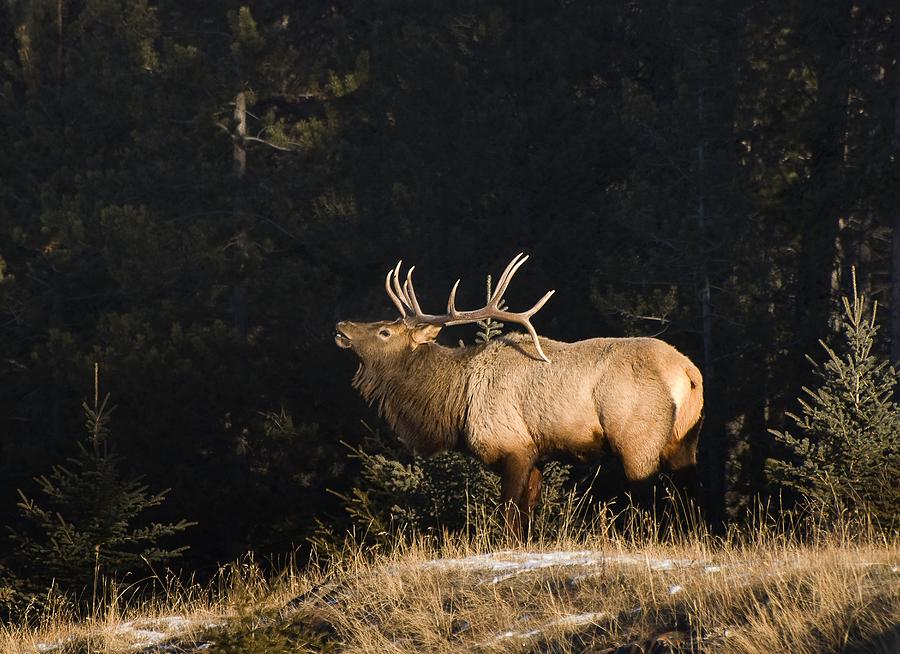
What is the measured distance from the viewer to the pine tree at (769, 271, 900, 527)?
30.9 feet

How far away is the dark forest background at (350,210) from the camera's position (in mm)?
20500

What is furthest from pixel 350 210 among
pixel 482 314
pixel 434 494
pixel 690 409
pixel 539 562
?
pixel 539 562

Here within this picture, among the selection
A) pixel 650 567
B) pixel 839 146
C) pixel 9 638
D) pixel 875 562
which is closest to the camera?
pixel 875 562

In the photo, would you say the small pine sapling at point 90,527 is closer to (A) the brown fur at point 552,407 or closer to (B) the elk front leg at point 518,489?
(A) the brown fur at point 552,407

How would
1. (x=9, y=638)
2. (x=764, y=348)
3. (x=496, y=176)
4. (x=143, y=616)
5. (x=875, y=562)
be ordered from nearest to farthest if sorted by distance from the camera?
(x=875, y=562) < (x=9, y=638) < (x=143, y=616) < (x=764, y=348) < (x=496, y=176)

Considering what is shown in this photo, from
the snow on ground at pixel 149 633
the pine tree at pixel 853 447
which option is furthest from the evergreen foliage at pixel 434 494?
the snow on ground at pixel 149 633

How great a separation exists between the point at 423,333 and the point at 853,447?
12.2 feet

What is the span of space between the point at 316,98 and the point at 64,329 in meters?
7.73

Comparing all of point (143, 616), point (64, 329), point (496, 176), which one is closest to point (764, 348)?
point (496, 176)

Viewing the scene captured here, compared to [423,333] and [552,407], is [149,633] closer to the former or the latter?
[552,407]

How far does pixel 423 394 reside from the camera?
36.2 feet

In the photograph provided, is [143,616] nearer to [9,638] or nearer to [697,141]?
[9,638]

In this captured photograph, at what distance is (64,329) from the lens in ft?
96.2

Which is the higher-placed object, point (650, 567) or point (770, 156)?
point (770, 156)
